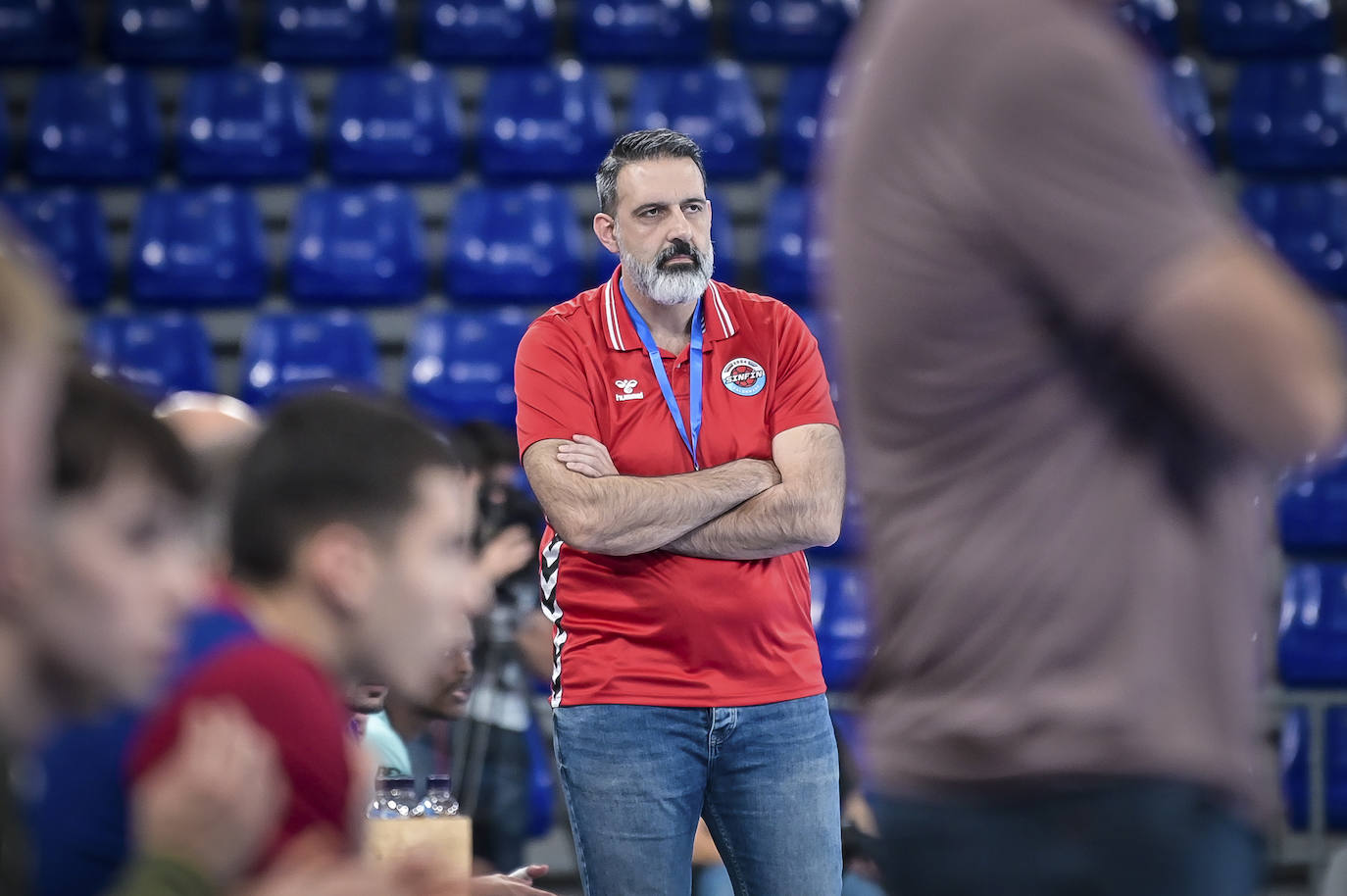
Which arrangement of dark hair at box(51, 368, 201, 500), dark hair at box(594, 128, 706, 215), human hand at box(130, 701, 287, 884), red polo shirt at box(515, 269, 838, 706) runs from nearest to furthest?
human hand at box(130, 701, 287, 884) < dark hair at box(51, 368, 201, 500) < red polo shirt at box(515, 269, 838, 706) < dark hair at box(594, 128, 706, 215)

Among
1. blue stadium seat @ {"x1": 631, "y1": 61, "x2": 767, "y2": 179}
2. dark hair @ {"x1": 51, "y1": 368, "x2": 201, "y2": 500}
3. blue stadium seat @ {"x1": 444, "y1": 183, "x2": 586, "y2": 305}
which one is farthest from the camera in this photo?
blue stadium seat @ {"x1": 631, "y1": 61, "x2": 767, "y2": 179}

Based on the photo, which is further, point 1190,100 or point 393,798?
point 1190,100

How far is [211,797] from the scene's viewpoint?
4.81 ft

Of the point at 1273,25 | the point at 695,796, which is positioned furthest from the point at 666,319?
the point at 1273,25

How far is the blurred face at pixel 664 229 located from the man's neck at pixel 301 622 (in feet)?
5.57

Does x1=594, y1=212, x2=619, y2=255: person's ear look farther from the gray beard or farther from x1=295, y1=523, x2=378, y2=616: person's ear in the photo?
x1=295, y1=523, x2=378, y2=616: person's ear

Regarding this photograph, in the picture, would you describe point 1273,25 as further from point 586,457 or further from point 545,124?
point 586,457

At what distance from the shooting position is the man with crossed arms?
9.98ft

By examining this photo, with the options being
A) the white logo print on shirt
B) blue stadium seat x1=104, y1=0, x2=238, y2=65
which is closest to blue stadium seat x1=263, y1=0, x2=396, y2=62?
blue stadium seat x1=104, y1=0, x2=238, y2=65

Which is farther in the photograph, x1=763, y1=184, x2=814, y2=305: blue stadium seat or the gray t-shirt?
x1=763, y1=184, x2=814, y2=305: blue stadium seat

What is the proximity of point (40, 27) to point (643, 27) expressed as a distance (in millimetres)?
3048

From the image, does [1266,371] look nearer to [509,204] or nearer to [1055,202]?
[1055,202]

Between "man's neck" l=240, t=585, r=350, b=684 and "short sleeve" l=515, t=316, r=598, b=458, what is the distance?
151 centimetres

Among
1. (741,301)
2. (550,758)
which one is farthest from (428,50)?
(741,301)
